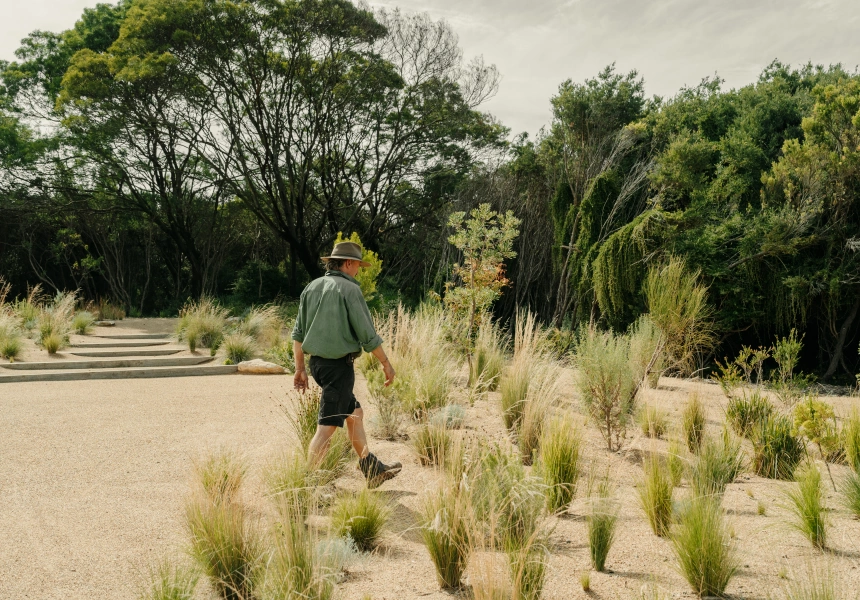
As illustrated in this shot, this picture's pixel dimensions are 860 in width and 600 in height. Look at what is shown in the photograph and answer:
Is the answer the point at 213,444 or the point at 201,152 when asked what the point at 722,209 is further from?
the point at 201,152

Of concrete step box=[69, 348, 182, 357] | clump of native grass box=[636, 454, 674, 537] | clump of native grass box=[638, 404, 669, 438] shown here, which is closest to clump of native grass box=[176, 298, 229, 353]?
concrete step box=[69, 348, 182, 357]

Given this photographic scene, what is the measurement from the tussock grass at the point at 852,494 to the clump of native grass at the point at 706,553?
42.7 inches

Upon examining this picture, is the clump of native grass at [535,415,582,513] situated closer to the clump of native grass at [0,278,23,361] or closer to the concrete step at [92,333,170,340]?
the clump of native grass at [0,278,23,361]

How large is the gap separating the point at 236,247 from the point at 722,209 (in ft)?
65.6

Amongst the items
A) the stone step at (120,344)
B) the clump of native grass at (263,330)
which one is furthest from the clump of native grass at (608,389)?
the stone step at (120,344)

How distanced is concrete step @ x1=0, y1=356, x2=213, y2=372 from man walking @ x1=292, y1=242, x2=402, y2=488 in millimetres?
7375

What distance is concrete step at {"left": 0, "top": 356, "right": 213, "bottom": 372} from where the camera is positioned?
9.18 metres

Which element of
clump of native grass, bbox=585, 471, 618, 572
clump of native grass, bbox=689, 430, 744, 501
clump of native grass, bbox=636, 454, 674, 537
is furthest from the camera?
clump of native grass, bbox=689, 430, 744, 501

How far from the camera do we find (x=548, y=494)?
11.2ft

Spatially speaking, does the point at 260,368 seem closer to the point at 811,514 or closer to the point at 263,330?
the point at 263,330

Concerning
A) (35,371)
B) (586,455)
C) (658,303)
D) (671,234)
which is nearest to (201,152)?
(35,371)

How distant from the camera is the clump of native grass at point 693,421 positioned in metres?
4.86

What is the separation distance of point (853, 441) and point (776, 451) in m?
0.49

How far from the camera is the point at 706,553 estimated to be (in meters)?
2.49
